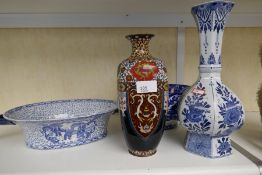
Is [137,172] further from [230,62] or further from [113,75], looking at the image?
[230,62]

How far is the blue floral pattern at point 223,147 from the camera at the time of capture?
468 millimetres

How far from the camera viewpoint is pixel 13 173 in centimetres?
41

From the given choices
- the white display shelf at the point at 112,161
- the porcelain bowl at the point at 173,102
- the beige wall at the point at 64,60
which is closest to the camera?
the white display shelf at the point at 112,161

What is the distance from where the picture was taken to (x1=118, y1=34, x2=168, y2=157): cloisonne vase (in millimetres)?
440

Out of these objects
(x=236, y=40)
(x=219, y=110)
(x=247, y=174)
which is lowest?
(x=247, y=174)

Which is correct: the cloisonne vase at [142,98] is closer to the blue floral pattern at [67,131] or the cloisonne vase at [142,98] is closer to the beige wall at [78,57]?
the blue floral pattern at [67,131]

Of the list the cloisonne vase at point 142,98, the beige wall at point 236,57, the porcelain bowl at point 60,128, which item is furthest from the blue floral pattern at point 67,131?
the beige wall at point 236,57

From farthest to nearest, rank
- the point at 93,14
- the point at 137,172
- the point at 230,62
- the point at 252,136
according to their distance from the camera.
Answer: the point at 230,62 < the point at 93,14 < the point at 252,136 < the point at 137,172

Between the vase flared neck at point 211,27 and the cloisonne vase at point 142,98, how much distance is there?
0.30 ft

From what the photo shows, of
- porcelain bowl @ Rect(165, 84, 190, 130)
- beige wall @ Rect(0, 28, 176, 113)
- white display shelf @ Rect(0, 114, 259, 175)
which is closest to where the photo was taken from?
white display shelf @ Rect(0, 114, 259, 175)

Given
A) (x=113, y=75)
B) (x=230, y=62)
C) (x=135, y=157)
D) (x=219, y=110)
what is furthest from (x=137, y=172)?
(x=230, y=62)

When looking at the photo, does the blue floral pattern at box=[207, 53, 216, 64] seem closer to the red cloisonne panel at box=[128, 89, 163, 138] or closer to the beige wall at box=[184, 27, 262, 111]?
the red cloisonne panel at box=[128, 89, 163, 138]

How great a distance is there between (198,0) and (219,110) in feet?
1.09

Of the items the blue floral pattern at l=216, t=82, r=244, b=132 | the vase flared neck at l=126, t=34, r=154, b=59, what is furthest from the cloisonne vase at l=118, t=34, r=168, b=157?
the blue floral pattern at l=216, t=82, r=244, b=132
